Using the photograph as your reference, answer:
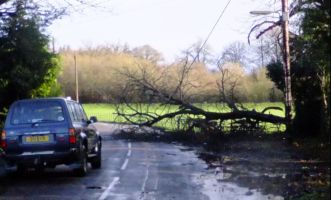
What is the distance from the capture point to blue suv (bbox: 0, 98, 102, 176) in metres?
12.9

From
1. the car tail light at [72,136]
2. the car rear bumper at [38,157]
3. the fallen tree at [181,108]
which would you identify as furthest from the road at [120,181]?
the fallen tree at [181,108]

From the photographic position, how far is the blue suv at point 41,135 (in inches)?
508

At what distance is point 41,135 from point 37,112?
2.24ft

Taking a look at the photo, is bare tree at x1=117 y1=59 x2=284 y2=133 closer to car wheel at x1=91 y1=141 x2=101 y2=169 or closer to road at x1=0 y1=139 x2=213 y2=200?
road at x1=0 y1=139 x2=213 y2=200

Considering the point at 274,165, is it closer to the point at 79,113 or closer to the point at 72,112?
the point at 79,113

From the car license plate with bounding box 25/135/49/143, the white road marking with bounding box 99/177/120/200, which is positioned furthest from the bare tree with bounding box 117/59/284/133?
the car license plate with bounding box 25/135/49/143

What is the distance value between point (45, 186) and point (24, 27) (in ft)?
40.0

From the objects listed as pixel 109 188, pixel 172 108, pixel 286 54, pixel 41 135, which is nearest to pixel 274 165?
pixel 109 188

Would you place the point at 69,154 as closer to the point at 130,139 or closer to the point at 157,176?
the point at 157,176

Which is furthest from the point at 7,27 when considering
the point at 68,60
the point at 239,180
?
the point at 68,60

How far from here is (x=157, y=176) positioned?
46.9 feet

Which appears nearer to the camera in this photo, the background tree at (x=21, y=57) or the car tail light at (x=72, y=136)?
the car tail light at (x=72, y=136)

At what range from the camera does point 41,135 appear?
12.9 m

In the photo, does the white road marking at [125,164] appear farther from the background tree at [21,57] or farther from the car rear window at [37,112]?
the background tree at [21,57]
